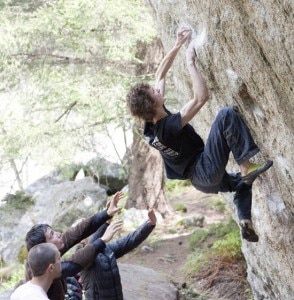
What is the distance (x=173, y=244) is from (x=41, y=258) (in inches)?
339

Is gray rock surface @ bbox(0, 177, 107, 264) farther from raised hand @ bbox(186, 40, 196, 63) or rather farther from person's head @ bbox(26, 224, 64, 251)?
raised hand @ bbox(186, 40, 196, 63)

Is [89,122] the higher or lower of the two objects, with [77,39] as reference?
lower

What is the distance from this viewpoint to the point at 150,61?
1285 cm

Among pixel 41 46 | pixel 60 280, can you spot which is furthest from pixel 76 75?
pixel 60 280

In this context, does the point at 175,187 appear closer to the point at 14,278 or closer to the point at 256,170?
the point at 14,278

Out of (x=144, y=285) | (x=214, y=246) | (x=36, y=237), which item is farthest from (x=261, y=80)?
(x=214, y=246)

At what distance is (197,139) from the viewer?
5133mm

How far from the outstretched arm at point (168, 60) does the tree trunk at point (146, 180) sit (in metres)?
7.93

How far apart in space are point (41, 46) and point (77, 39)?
1210mm

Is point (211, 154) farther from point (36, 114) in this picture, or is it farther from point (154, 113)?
point (36, 114)

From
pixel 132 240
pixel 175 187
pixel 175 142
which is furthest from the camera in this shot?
pixel 175 187

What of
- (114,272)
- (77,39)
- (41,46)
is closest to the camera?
(114,272)

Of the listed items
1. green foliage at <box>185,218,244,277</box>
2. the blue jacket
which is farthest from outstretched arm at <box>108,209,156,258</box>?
green foliage at <box>185,218,244,277</box>

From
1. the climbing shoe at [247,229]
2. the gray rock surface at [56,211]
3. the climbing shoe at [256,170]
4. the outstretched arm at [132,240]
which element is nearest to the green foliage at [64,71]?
the gray rock surface at [56,211]
